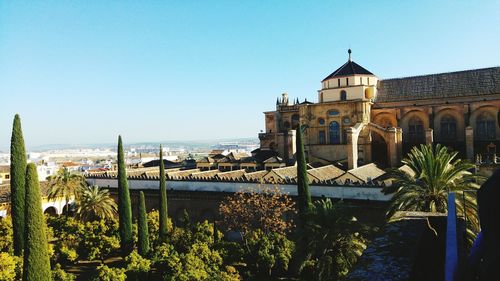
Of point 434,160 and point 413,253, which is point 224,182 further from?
point 413,253

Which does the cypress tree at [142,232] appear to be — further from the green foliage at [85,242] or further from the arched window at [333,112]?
the arched window at [333,112]

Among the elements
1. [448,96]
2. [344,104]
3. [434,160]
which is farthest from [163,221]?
[448,96]

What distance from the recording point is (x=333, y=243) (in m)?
13.7

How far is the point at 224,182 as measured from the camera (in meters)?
26.8

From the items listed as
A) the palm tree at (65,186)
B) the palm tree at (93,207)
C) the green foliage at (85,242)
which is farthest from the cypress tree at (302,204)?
the palm tree at (65,186)

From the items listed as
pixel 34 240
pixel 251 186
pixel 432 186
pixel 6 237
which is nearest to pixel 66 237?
pixel 6 237

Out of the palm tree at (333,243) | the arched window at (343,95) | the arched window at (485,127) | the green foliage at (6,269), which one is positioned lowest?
the green foliage at (6,269)

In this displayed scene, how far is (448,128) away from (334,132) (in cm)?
986

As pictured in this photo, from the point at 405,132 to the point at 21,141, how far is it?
3097 cm

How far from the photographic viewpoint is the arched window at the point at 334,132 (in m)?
35.9

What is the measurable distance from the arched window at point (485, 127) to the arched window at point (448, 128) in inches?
70.4

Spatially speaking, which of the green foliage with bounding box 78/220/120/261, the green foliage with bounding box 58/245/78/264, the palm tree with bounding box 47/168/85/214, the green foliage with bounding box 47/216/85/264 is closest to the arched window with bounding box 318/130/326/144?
the green foliage with bounding box 78/220/120/261

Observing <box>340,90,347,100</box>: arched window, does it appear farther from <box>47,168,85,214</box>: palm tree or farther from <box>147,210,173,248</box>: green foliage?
<box>47,168,85,214</box>: palm tree

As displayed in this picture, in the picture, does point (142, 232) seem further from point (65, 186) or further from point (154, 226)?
point (65, 186)
